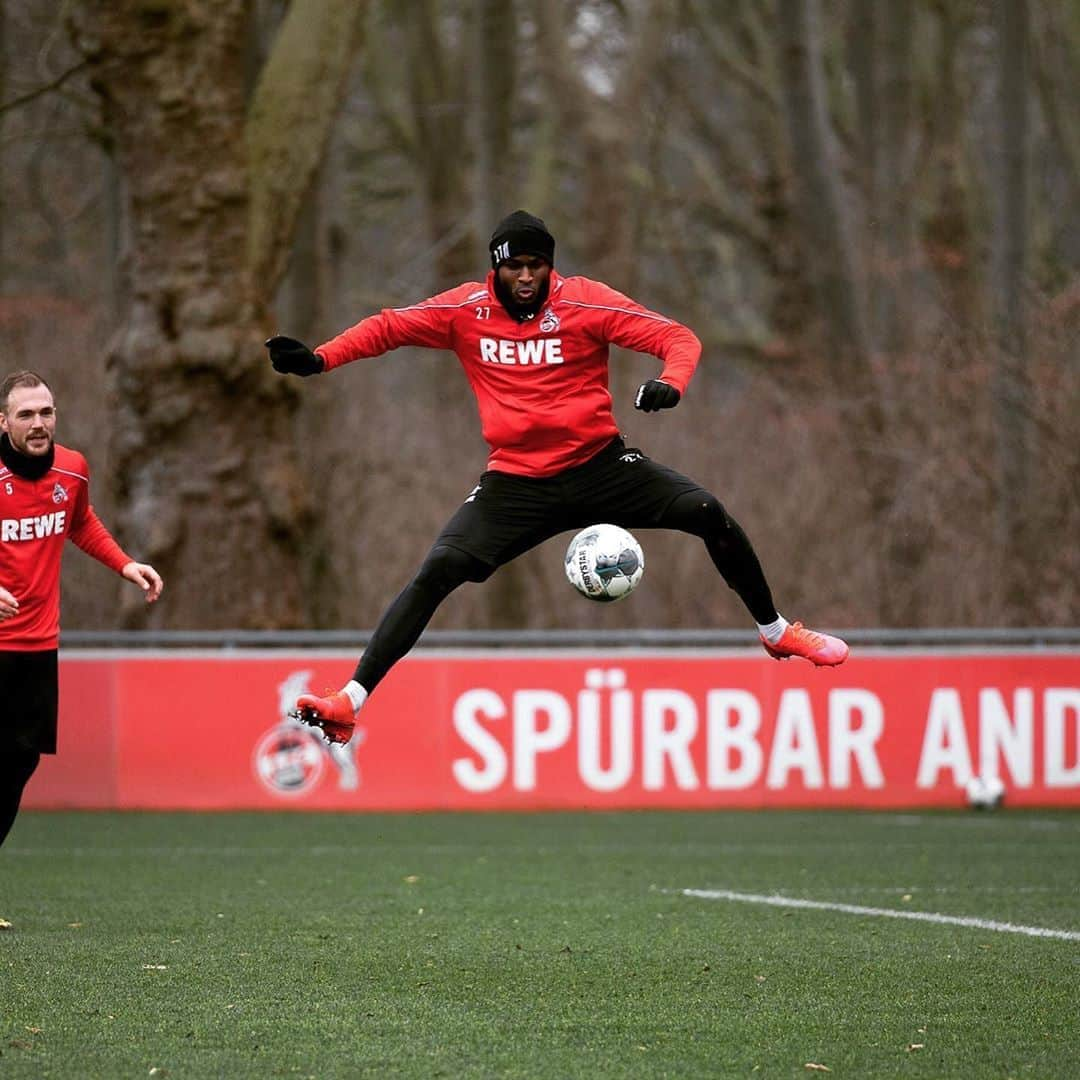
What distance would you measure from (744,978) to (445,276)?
74.4 ft

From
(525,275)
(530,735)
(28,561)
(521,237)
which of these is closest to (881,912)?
(525,275)

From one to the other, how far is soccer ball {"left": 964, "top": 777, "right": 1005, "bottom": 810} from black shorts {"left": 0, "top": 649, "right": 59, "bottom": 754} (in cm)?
882

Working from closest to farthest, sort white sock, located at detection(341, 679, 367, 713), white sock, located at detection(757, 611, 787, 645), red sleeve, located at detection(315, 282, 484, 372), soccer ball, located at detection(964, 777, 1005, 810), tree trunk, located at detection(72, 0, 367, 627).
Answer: white sock, located at detection(341, 679, 367, 713)
red sleeve, located at detection(315, 282, 484, 372)
white sock, located at detection(757, 611, 787, 645)
soccer ball, located at detection(964, 777, 1005, 810)
tree trunk, located at detection(72, 0, 367, 627)

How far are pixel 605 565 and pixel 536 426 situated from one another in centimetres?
67

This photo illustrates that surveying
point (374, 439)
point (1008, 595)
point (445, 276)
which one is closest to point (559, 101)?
point (445, 276)

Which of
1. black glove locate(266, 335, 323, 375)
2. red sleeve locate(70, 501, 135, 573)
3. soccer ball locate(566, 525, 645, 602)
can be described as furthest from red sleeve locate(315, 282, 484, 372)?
red sleeve locate(70, 501, 135, 573)

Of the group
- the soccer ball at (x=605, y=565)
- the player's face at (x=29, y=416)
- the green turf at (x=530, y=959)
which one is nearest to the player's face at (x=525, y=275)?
the soccer ball at (x=605, y=565)

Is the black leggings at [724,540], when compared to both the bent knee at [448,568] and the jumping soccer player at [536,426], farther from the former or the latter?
the bent knee at [448,568]

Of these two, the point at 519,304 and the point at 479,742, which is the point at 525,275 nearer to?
the point at 519,304

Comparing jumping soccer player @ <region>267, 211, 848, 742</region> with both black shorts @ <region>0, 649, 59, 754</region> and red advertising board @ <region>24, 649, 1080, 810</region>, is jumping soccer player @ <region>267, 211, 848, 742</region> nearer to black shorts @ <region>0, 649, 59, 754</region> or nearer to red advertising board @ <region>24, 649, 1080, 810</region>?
black shorts @ <region>0, 649, 59, 754</region>

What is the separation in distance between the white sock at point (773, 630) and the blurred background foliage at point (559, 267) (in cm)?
859

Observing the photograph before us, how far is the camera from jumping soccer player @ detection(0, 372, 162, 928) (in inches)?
348

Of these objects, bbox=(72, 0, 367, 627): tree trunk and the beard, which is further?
bbox=(72, 0, 367, 627): tree trunk

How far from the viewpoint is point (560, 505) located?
9.08 metres
